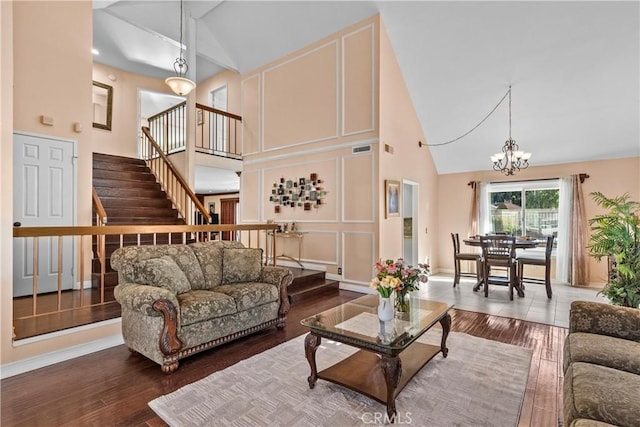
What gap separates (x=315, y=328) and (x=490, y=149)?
19.2 ft

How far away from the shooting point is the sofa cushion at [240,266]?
3.54 metres

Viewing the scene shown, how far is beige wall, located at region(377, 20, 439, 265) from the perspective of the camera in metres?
5.22

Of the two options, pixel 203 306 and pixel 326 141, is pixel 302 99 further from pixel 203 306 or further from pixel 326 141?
pixel 203 306

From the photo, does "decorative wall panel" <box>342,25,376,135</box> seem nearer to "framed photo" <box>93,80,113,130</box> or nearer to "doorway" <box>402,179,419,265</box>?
"doorway" <box>402,179,419,265</box>

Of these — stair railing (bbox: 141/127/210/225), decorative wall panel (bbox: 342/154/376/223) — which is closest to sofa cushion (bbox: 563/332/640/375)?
decorative wall panel (bbox: 342/154/376/223)

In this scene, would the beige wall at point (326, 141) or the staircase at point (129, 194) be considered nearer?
the beige wall at point (326, 141)

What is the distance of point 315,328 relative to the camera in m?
2.27

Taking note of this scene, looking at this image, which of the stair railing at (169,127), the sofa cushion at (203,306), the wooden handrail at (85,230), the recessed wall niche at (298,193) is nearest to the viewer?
the wooden handrail at (85,230)

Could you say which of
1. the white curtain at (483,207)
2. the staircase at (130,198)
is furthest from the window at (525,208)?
the staircase at (130,198)

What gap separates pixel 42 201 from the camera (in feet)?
13.7

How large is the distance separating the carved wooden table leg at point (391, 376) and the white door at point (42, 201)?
456 cm

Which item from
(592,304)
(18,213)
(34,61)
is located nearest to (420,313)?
(592,304)

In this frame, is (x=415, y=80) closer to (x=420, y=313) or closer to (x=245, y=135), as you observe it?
(x=245, y=135)

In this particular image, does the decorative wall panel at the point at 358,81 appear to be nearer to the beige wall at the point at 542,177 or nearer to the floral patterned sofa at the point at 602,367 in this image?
the beige wall at the point at 542,177
